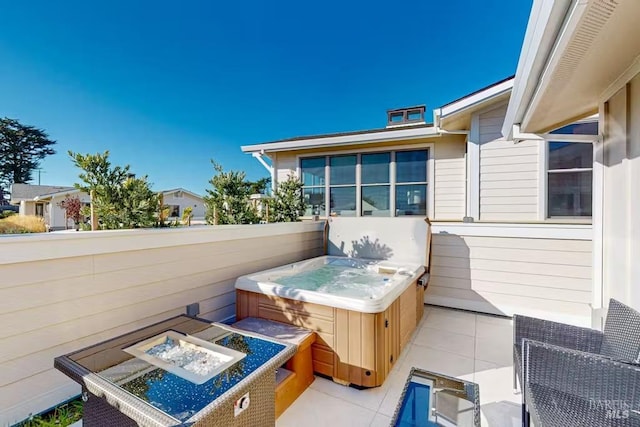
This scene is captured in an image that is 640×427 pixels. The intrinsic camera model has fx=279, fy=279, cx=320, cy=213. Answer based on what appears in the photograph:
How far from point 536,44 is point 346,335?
240 centimetres

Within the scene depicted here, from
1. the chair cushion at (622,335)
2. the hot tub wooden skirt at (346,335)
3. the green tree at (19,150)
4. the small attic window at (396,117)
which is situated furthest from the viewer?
the green tree at (19,150)

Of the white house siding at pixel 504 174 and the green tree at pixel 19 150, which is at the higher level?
the green tree at pixel 19 150

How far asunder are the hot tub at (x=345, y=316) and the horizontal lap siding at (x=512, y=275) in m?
1.24

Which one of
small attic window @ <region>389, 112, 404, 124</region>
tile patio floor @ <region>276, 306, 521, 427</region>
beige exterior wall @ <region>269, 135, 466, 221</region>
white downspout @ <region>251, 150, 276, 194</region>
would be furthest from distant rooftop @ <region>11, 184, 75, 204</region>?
tile patio floor @ <region>276, 306, 521, 427</region>

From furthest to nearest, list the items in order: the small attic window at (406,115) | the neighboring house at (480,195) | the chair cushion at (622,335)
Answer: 1. the small attic window at (406,115)
2. the neighboring house at (480,195)
3. the chair cushion at (622,335)

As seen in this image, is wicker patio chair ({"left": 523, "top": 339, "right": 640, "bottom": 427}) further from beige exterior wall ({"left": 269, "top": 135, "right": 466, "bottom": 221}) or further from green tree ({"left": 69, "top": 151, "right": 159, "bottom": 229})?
beige exterior wall ({"left": 269, "top": 135, "right": 466, "bottom": 221})

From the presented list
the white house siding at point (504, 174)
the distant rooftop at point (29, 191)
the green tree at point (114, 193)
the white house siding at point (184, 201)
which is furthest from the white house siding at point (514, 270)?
the distant rooftop at point (29, 191)

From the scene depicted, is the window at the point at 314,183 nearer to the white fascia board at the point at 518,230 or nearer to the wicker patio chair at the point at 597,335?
the white fascia board at the point at 518,230

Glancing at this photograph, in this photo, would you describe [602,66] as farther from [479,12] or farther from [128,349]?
[479,12]

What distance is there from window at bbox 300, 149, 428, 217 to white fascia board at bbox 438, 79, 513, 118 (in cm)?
108

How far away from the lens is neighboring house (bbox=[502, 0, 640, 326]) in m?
1.36

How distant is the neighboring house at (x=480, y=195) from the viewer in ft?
12.5

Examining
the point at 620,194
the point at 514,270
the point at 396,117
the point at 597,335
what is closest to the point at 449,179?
the point at 514,270

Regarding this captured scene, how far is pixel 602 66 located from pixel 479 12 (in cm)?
597
